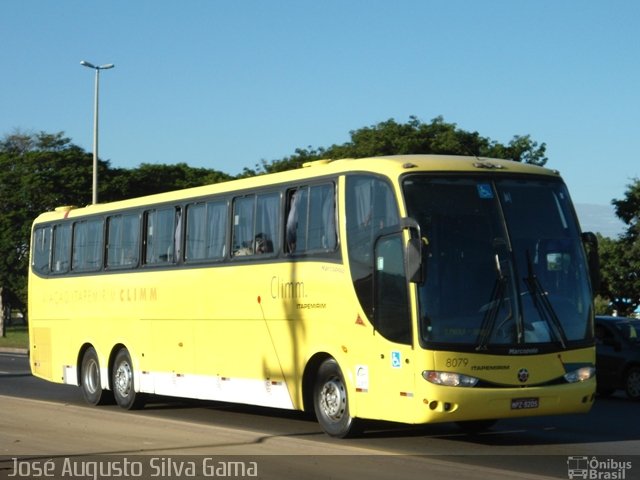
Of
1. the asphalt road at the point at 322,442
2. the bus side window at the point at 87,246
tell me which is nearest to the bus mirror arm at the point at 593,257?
the asphalt road at the point at 322,442

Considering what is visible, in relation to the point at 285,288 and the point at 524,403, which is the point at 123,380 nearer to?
the point at 285,288

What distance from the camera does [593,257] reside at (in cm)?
1430

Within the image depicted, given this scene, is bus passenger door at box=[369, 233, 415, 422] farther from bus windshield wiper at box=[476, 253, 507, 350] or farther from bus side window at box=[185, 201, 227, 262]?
bus side window at box=[185, 201, 227, 262]

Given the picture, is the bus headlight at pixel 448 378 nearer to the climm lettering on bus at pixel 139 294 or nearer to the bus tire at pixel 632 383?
the climm lettering on bus at pixel 139 294

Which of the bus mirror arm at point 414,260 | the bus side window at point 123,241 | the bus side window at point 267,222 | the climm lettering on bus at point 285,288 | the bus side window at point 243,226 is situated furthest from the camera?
the bus side window at point 123,241

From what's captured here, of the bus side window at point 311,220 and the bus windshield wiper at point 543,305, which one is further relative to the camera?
the bus side window at point 311,220

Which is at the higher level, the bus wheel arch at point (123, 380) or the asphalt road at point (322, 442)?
the bus wheel arch at point (123, 380)

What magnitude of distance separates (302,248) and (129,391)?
240 inches

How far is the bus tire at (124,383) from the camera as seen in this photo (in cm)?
2025

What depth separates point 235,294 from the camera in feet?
56.8

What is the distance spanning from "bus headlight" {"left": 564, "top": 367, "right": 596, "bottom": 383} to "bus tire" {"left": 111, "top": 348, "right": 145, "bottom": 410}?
29.1 ft

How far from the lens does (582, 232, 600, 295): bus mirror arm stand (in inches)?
557

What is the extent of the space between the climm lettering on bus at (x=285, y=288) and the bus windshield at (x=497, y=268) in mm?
2601

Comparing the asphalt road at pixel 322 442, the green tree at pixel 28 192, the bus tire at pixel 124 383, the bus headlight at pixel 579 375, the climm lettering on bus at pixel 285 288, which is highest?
the green tree at pixel 28 192
